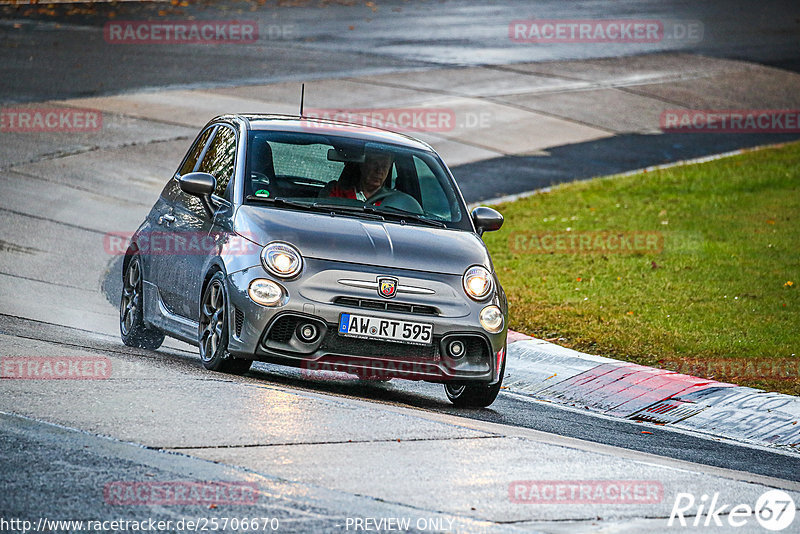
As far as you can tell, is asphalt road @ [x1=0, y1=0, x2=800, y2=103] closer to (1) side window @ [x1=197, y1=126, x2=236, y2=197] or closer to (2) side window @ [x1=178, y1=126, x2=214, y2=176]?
(2) side window @ [x1=178, y1=126, x2=214, y2=176]

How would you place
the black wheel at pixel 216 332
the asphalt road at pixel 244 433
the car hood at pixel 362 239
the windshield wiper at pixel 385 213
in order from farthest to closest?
the windshield wiper at pixel 385 213 < the black wheel at pixel 216 332 < the car hood at pixel 362 239 < the asphalt road at pixel 244 433

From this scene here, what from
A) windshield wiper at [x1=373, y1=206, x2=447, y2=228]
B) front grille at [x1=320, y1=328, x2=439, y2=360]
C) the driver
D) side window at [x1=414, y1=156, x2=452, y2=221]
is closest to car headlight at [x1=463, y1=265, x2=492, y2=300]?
front grille at [x1=320, y1=328, x2=439, y2=360]

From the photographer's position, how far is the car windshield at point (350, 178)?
8.38 metres

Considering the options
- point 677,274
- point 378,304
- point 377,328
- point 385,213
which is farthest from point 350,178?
point 677,274

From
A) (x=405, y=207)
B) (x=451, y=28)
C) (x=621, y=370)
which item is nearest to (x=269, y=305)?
(x=405, y=207)

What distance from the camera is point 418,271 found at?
7.73 m

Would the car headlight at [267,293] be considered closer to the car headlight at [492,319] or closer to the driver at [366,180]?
the driver at [366,180]

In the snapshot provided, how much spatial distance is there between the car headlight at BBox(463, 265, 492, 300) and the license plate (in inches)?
17.8

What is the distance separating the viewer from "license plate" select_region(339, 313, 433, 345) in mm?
7555

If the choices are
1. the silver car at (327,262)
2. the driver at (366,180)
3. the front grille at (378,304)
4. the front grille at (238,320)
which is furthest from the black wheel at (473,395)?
the front grille at (238,320)

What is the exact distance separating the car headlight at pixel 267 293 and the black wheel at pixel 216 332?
30 centimetres

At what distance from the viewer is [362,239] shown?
7.81m

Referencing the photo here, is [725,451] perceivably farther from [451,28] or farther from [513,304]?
[451,28]

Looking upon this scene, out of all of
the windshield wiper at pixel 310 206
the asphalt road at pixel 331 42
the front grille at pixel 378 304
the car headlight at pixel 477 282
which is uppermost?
the asphalt road at pixel 331 42
